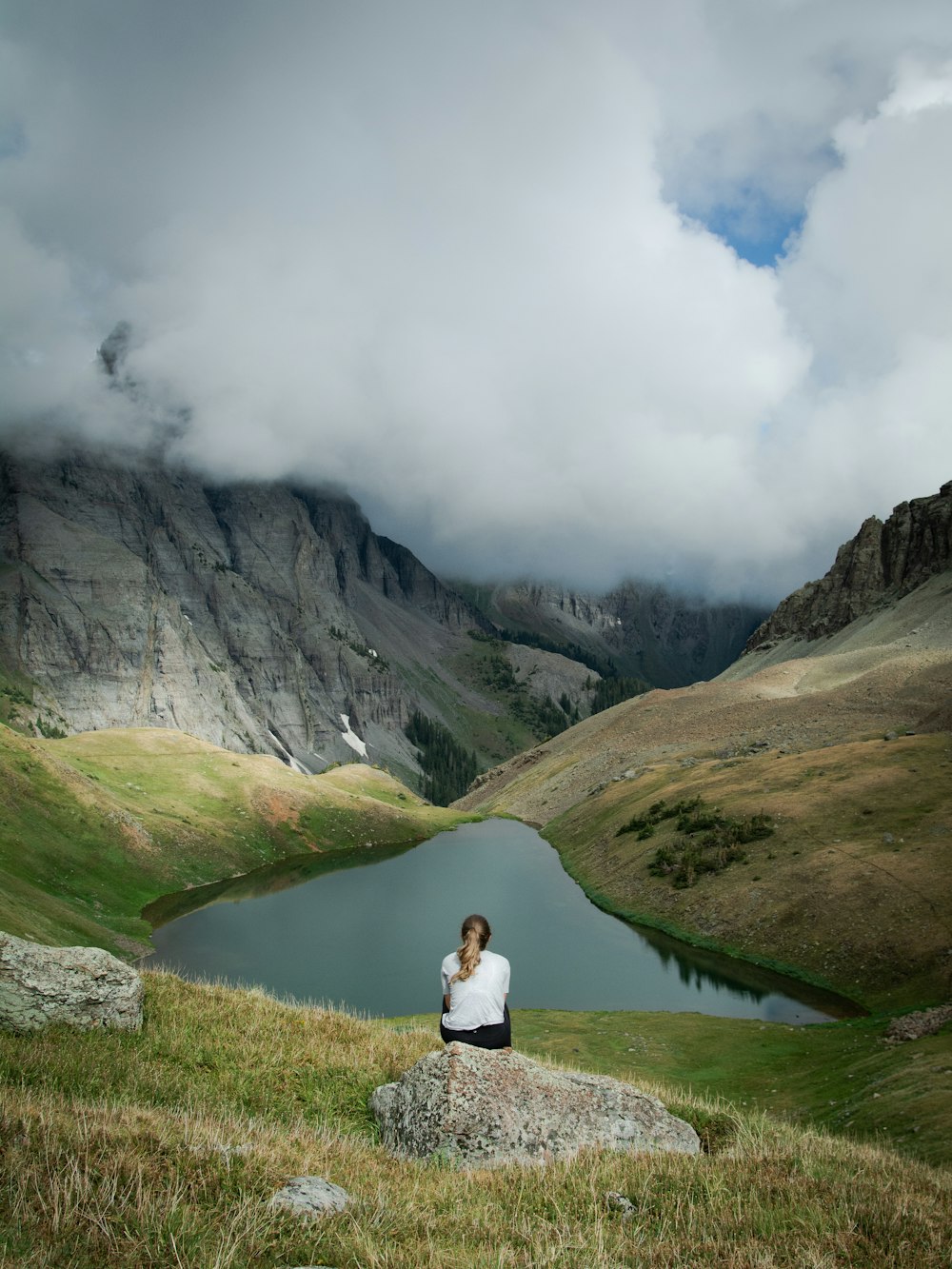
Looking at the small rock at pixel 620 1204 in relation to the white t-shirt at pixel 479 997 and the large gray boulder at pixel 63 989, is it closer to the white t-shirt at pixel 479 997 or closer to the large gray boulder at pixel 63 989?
the white t-shirt at pixel 479 997

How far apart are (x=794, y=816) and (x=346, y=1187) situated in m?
62.9

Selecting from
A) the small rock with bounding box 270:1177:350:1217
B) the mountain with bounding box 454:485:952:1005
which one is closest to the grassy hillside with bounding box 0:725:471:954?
the mountain with bounding box 454:485:952:1005

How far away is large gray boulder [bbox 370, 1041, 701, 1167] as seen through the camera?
35.6 ft

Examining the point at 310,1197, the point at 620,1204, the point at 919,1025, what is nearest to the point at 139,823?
the point at 919,1025

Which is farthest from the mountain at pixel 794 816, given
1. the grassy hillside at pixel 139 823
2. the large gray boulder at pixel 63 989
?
the large gray boulder at pixel 63 989

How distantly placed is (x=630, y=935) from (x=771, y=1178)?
5632 cm

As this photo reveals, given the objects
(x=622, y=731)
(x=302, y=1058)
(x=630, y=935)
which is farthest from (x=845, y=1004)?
(x=622, y=731)

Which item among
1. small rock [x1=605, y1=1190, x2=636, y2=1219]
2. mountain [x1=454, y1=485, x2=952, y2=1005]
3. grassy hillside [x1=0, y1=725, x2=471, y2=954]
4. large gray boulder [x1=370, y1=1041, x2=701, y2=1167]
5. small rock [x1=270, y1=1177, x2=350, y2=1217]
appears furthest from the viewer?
grassy hillside [x1=0, y1=725, x2=471, y2=954]

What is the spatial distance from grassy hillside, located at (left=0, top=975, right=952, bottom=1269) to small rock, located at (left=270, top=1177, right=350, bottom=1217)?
0.55 feet

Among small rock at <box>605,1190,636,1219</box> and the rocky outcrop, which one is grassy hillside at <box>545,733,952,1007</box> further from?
small rock at <box>605,1190,636,1219</box>

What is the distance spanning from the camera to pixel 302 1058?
14477mm

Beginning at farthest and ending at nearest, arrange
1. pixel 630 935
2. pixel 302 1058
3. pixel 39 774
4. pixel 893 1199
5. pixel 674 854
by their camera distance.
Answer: pixel 39 774, pixel 674 854, pixel 630 935, pixel 302 1058, pixel 893 1199

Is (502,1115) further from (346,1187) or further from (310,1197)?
(310,1197)

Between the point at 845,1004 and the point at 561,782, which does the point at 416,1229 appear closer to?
the point at 845,1004
